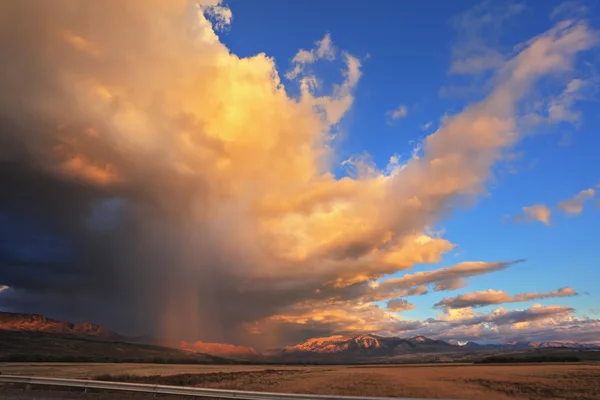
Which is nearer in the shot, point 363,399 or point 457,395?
point 363,399

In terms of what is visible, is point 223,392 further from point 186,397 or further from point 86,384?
point 86,384

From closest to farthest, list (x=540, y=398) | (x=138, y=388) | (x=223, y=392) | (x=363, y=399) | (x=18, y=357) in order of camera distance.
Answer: (x=363, y=399), (x=223, y=392), (x=138, y=388), (x=540, y=398), (x=18, y=357)

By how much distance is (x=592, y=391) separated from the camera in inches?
1363

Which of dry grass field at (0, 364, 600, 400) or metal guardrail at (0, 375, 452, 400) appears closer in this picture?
metal guardrail at (0, 375, 452, 400)

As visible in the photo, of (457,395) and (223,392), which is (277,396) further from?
(457,395)

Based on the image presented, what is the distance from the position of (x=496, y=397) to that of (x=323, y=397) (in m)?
16.7

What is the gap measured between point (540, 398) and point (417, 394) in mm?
8942

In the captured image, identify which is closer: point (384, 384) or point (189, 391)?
point (189, 391)

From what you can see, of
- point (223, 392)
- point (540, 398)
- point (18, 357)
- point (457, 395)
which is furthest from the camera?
point (18, 357)

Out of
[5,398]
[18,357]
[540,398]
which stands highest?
[18,357]

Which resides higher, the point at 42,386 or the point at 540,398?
the point at 42,386

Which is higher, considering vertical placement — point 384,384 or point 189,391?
point 189,391

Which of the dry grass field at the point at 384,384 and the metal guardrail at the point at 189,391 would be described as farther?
the dry grass field at the point at 384,384

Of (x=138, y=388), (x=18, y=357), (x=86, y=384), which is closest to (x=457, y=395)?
(x=138, y=388)
